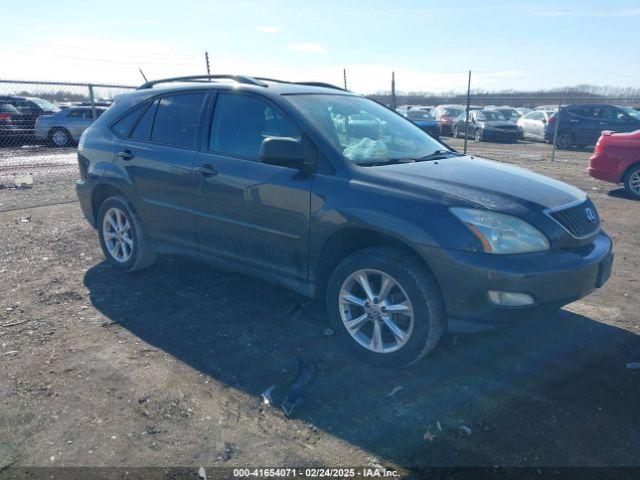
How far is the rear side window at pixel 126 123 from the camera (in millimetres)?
A: 4910

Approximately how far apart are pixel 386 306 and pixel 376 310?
8cm

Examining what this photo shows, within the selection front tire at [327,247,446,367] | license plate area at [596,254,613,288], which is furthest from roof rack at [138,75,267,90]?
license plate area at [596,254,613,288]

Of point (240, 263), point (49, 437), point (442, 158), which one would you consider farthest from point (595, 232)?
point (49, 437)

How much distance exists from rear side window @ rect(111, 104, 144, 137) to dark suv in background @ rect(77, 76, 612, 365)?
0.6 inches

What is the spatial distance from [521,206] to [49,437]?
299 cm

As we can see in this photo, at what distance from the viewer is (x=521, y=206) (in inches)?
127

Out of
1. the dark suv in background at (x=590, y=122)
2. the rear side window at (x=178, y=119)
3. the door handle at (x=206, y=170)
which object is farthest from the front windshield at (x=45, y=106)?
the dark suv in background at (x=590, y=122)

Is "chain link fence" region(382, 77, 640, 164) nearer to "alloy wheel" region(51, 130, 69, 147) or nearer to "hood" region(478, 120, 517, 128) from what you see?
"hood" region(478, 120, 517, 128)

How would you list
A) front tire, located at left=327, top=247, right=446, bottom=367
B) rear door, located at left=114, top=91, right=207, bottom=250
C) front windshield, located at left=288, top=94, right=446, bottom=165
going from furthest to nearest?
rear door, located at left=114, top=91, right=207, bottom=250 < front windshield, located at left=288, top=94, right=446, bottom=165 < front tire, located at left=327, top=247, right=446, bottom=367

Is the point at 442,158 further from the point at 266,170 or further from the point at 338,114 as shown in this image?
the point at 266,170

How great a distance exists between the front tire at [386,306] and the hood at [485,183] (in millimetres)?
500

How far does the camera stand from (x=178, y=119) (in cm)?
455

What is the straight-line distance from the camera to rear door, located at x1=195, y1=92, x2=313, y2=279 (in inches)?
146

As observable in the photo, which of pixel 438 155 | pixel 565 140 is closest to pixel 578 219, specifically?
pixel 438 155
